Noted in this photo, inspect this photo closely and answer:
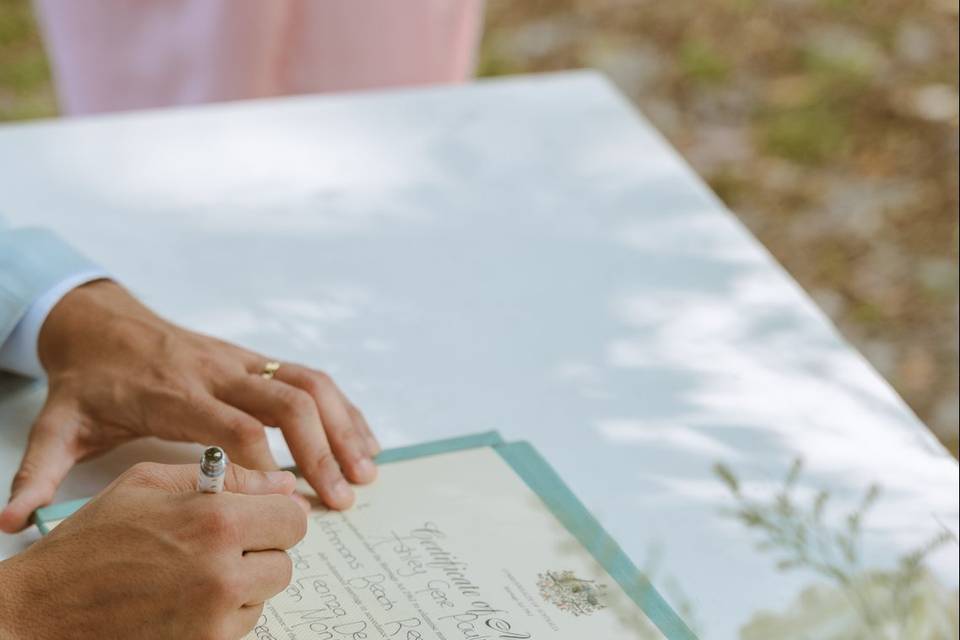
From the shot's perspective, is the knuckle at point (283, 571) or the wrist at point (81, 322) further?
the wrist at point (81, 322)

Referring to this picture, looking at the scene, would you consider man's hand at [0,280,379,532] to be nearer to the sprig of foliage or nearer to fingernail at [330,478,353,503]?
fingernail at [330,478,353,503]

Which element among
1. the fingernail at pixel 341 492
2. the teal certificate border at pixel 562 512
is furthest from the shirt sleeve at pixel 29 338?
the fingernail at pixel 341 492

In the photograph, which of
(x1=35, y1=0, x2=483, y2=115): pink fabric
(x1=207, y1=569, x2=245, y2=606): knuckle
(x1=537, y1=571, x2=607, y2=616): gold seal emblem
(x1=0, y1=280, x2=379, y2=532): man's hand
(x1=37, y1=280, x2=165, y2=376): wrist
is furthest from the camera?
(x1=35, y1=0, x2=483, y2=115): pink fabric

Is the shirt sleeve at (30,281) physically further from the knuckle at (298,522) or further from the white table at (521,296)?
the knuckle at (298,522)

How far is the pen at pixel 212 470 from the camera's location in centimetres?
97

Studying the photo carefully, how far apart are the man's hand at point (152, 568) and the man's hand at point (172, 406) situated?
6.3 inches

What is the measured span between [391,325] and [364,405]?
0.14 m

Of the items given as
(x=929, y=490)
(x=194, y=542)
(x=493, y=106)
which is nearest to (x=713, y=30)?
(x=493, y=106)

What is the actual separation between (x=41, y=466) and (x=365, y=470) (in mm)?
257

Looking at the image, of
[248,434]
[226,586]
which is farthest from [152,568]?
[248,434]

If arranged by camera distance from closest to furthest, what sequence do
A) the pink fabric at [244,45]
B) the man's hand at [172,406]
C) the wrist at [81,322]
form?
the man's hand at [172,406] < the wrist at [81,322] < the pink fabric at [244,45]

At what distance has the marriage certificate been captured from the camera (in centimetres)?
105

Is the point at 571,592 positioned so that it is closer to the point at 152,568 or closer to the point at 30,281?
the point at 152,568

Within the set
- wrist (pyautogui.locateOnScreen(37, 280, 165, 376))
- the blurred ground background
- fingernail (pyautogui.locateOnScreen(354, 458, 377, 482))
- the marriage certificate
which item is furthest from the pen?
the blurred ground background
